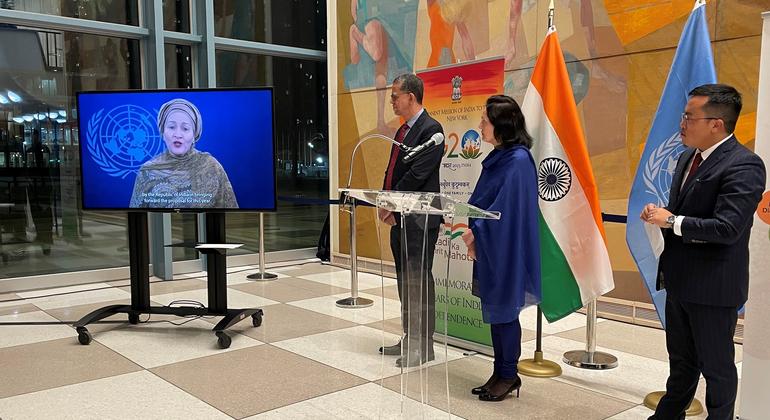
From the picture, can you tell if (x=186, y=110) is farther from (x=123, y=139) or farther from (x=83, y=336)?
(x=83, y=336)

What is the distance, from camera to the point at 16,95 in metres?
6.59

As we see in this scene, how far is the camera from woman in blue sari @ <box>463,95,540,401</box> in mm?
3279

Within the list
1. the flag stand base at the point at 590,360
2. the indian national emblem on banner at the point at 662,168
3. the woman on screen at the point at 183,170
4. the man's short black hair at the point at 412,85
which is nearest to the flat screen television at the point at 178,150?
the woman on screen at the point at 183,170

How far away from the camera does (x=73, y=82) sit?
23.0 feet

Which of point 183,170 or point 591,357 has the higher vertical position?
point 183,170

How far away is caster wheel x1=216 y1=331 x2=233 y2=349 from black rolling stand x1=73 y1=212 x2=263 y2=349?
314mm

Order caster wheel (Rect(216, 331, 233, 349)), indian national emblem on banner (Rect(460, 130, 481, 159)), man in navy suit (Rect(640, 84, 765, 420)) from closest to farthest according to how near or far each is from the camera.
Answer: man in navy suit (Rect(640, 84, 765, 420))
indian national emblem on banner (Rect(460, 130, 481, 159))
caster wheel (Rect(216, 331, 233, 349))

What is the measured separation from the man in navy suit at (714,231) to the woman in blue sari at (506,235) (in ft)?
2.51

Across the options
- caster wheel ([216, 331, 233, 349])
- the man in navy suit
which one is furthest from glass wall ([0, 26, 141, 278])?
the man in navy suit

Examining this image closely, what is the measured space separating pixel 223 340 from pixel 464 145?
7.10ft

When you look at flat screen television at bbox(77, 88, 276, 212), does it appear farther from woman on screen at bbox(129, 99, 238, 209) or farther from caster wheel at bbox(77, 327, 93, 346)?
caster wheel at bbox(77, 327, 93, 346)

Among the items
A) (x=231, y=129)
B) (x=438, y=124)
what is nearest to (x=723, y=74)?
(x=438, y=124)

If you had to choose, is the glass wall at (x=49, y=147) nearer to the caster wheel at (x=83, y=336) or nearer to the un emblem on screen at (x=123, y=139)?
the un emblem on screen at (x=123, y=139)

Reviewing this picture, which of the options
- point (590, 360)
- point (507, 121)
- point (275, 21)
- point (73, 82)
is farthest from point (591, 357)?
point (275, 21)
